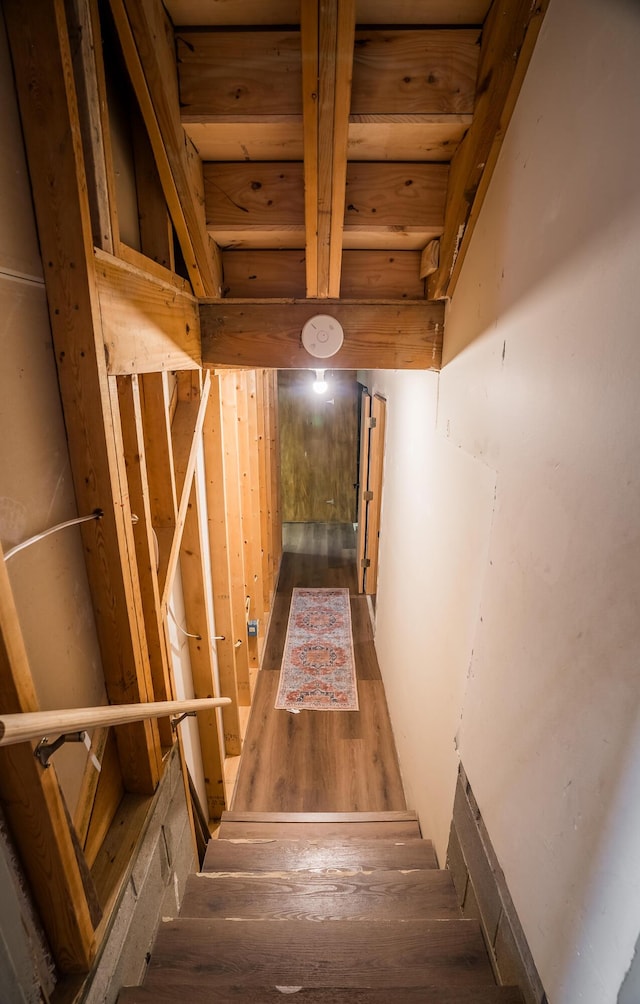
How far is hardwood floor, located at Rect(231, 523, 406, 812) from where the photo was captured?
282cm

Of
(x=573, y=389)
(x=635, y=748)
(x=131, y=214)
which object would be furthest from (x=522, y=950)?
(x=131, y=214)

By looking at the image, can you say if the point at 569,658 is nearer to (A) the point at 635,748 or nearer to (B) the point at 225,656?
(A) the point at 635,748

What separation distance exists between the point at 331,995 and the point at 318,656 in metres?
3.03

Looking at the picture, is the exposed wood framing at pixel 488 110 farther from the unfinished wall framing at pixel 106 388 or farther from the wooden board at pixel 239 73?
the unfinished wall framing at pixel 106 388

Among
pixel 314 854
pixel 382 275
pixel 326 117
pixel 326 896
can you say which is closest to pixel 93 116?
pixel 326 117

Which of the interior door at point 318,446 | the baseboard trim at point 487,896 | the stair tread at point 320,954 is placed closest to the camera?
the baseboard trim at point 487,896

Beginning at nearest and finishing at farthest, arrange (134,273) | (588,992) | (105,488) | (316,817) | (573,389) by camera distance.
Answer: (588,992)
(573,389)
(105,488)
(134,273)
(316,817)

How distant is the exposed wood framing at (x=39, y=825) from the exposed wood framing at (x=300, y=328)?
1.47 m

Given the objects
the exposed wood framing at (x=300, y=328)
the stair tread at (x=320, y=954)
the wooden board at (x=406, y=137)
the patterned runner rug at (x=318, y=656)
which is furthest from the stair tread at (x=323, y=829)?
the wooden board at (x=406, y=137)

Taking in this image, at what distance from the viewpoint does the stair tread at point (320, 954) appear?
1.24 metres

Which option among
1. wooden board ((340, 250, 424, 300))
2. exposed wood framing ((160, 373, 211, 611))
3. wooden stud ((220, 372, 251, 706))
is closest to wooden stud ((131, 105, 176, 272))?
exposed wood framing ((160, 373, 211, 611))

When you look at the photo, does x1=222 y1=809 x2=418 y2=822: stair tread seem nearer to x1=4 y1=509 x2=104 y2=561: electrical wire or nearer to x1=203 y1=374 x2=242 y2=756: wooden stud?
x1=203 y1=374 x2=242 y2=756: wooden stud

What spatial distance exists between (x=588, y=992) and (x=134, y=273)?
192 cm

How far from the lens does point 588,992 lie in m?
0.84
